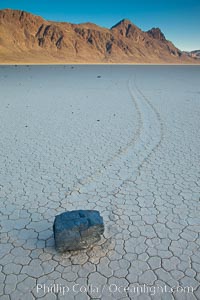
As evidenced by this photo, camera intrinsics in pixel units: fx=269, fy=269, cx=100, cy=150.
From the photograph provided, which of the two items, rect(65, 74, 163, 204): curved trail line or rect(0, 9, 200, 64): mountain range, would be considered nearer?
rect(65, 74, 163, 204): curved trail line

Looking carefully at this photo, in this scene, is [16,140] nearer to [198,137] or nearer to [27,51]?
[198,137]

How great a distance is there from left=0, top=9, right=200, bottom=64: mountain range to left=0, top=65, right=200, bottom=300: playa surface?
88503 mm

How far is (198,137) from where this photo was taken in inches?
303

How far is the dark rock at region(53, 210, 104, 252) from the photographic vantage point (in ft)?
10.1

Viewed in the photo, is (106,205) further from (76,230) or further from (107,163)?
(107,163)

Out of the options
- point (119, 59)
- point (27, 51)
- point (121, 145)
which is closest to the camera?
point (121, 145)

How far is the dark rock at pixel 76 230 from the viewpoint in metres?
3.07

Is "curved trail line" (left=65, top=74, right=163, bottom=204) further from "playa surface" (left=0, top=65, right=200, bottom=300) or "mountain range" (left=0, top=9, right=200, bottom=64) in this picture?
"mountain range" (left=0, top=9, right=200, bottom=64)

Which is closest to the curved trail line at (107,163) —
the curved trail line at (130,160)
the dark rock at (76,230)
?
the curved trail line at (130,160)

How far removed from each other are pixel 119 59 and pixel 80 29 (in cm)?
2963

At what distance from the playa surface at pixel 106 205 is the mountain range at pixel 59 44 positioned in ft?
290

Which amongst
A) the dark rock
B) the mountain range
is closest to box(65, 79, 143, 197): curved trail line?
the dark rock

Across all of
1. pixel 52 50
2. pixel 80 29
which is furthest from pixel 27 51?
pixel 80 29

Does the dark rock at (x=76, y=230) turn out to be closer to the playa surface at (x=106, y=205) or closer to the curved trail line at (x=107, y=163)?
the playa surface at (x=106, y=205)
